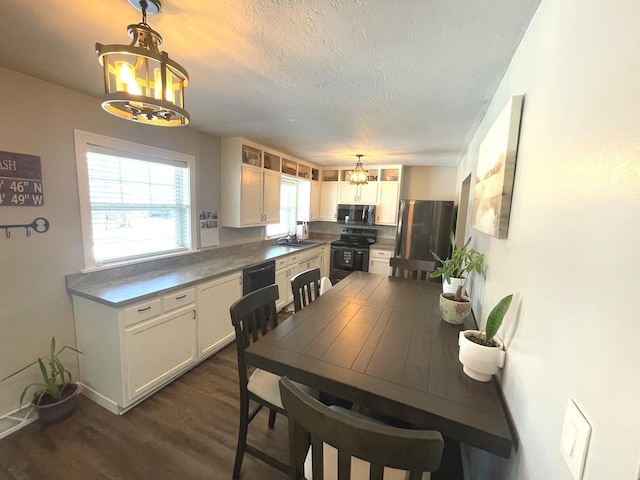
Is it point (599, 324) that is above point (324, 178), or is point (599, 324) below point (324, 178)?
below

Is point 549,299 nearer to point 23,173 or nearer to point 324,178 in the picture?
point 23,173

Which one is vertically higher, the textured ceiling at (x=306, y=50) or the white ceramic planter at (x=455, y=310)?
the textured ceiling at (x=306, y=50)

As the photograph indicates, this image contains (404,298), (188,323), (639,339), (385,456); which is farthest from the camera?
(188,323)

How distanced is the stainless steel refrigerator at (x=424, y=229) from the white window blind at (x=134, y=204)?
10.1 ft

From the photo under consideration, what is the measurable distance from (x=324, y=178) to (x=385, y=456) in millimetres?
5037

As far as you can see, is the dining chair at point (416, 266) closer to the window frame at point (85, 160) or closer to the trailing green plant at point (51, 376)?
the window frame at point (85, 160)

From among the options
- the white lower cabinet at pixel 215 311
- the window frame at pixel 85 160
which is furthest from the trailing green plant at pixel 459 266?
the window frame at pixel 85 160

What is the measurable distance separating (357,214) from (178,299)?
351 cm

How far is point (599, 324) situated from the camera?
0.51 m

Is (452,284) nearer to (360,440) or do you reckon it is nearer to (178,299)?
(360,440)

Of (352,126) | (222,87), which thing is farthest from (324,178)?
(222,87)

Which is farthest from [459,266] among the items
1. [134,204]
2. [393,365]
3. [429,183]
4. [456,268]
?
[429,183]

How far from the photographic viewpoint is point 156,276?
2412 millimetres

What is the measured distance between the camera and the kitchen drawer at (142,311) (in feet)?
6.11
